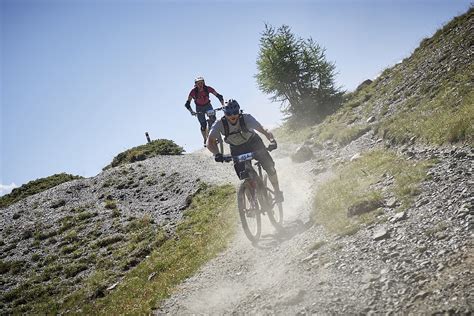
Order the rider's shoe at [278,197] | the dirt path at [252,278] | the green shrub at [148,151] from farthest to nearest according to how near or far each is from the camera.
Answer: the green shrub at [148,151], the rider's shoe at [278,197], the dirt path at [252,278]

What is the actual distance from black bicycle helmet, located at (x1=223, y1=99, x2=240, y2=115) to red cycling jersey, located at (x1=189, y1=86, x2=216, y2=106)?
34.7 ft

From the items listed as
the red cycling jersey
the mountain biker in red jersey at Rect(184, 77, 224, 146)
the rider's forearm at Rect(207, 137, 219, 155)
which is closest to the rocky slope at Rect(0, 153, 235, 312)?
the mountain biker in red jersey at Rect(184, 77, 224, 146)

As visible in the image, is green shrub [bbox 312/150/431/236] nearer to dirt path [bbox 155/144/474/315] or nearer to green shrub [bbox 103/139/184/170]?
dirt path [bbox 155/144/474/315]

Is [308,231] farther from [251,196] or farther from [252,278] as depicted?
[252,278]

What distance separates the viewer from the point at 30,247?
76.9 feet

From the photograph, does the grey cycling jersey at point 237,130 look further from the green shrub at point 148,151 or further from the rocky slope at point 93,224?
the green shrub at point 148,151

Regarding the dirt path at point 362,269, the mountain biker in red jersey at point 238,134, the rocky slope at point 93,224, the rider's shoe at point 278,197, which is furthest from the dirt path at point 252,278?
the rocky slope at point 93,224

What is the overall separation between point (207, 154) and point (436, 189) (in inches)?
985

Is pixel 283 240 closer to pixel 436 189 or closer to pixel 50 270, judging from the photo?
pixel 436 189

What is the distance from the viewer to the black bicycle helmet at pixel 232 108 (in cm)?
1048

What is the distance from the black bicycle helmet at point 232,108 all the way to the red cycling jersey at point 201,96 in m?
10.6

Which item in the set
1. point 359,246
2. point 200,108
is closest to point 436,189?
point 359,246

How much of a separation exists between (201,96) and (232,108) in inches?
438

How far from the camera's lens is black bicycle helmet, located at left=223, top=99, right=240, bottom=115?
34.4 ft
